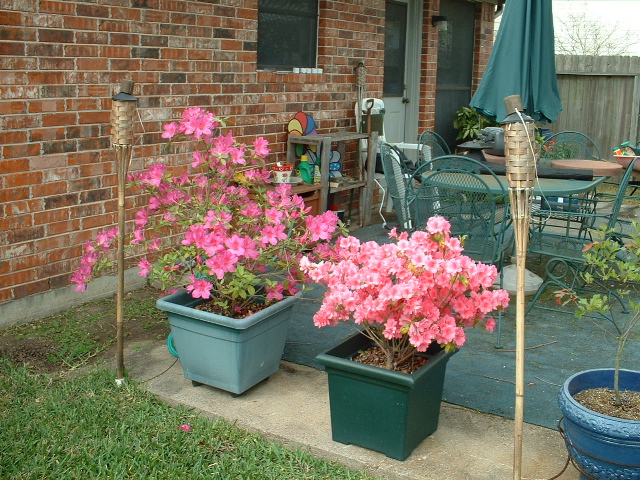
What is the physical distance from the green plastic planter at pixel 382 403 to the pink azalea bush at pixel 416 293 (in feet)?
0.48

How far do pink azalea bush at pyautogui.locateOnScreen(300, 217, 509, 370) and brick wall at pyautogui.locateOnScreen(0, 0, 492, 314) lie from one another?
6.04 ft

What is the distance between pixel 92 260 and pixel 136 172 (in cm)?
147

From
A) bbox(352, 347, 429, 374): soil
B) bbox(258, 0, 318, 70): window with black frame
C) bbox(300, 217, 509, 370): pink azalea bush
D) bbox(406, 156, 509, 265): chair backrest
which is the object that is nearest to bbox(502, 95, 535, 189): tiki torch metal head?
bbox(300, 217, 509, 370): pink azalea bush

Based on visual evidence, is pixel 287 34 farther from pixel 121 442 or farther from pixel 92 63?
pixel 121 442

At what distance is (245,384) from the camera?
11.8 ft

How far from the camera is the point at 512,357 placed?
422cm

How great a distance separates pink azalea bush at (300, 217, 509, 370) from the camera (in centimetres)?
290

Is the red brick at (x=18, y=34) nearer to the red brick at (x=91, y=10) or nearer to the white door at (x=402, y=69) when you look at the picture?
the red brick at (x=91, y=10)

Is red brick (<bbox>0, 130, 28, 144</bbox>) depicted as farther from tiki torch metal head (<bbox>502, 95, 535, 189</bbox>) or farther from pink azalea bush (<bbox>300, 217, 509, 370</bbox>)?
tiki torch metal head (<bbox>502, 95, 535, 189</bbox>)

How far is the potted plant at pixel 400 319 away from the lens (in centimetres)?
292

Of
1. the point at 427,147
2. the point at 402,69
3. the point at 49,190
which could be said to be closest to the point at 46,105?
the point at 49,190

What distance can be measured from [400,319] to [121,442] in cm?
131

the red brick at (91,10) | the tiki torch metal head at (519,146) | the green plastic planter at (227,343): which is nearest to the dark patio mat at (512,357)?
the green plastic planter at (227,343)

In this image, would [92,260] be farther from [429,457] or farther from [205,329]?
[429,457]
